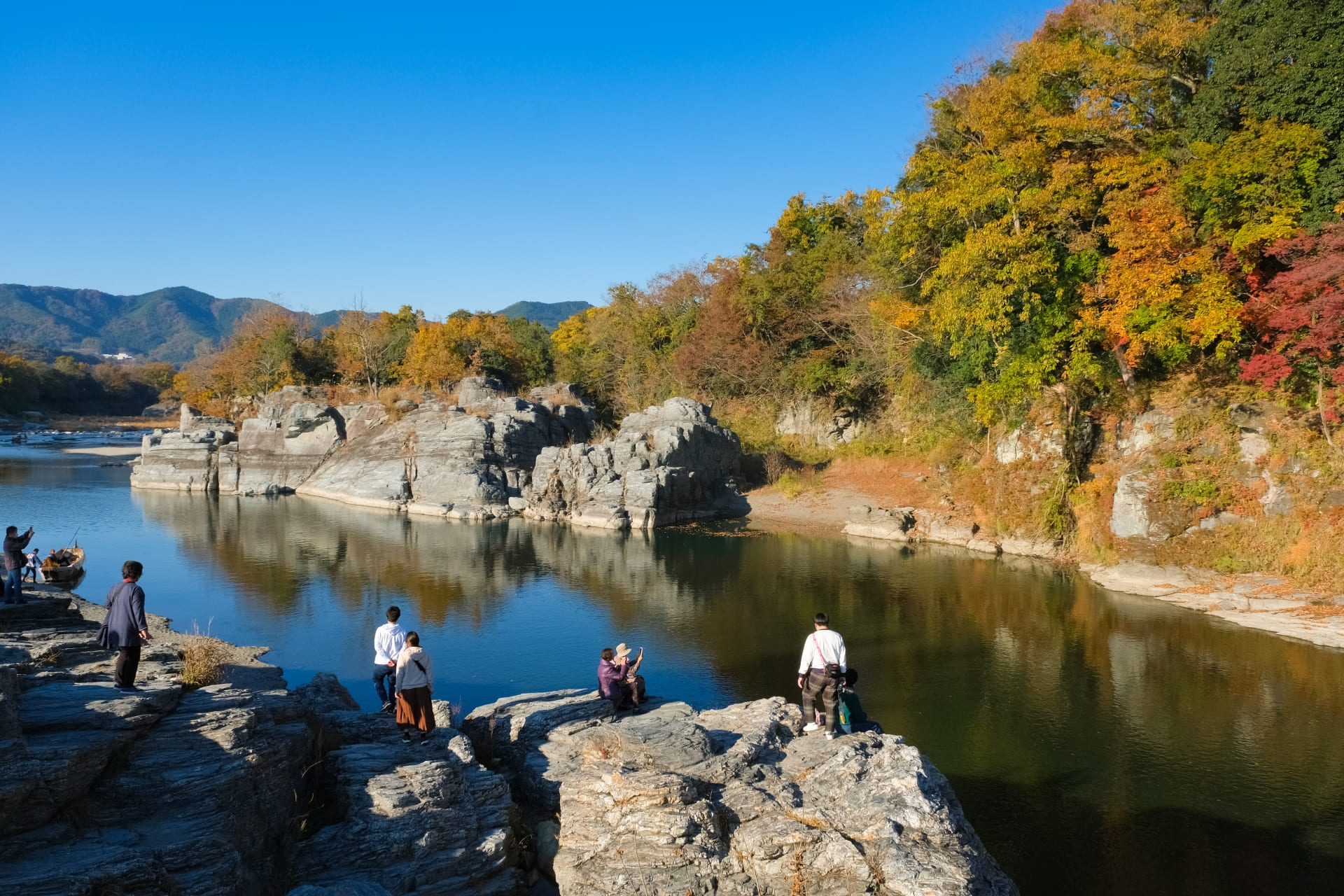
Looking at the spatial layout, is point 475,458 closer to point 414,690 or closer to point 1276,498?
point 414,690

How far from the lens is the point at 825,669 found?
1127 centimetres

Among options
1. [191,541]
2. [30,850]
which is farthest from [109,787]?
[191,541]

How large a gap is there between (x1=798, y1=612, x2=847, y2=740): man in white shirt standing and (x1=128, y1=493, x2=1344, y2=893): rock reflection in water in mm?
2781

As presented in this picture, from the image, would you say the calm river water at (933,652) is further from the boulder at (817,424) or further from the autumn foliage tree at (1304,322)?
the boulder at (817,424)

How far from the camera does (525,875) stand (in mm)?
9375

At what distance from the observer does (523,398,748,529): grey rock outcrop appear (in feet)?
121

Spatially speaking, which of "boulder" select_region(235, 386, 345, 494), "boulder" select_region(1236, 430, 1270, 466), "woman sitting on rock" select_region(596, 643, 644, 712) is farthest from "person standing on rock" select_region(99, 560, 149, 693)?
"boulder" select_region(235, 386, 345, 494)

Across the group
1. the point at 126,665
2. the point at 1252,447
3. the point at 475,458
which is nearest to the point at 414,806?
the point at 126,665

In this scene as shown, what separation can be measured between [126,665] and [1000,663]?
17.1 meters

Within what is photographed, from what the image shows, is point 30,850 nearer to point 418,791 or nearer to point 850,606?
point 418,791

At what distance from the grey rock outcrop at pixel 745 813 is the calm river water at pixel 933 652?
99.3 inches

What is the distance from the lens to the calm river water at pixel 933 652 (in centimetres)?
1150

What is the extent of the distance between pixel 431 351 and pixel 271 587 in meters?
32.0

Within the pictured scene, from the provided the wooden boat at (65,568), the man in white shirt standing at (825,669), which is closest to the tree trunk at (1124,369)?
the man in white shirt standing at (825,669)
